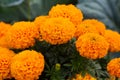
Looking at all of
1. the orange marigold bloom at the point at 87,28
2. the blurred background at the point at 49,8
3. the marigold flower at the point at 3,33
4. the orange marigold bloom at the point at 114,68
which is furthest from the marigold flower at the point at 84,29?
the blurred background at the point at 49,8

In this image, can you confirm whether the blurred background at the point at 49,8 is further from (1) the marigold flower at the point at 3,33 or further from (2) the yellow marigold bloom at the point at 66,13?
(2) the yellow marigold bloom at the point at 66,13

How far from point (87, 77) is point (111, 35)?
19cm

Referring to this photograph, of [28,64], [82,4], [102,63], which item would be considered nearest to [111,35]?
[102,63]

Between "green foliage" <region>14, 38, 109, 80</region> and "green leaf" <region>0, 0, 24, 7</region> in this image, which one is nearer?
"green foliage" <region>14, 38, 109, 80</region>

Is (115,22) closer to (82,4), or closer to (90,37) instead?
(82,4)

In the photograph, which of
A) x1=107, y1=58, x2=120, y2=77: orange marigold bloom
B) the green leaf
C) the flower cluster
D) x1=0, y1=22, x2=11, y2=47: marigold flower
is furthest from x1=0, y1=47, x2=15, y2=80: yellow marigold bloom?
the green leaf

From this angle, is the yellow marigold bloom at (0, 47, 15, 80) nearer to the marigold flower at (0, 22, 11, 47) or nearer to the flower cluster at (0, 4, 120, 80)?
the flower cluster at (0, 4, 120, 80)

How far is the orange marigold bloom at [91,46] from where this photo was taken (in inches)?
34.6

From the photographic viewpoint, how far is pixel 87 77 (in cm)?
93

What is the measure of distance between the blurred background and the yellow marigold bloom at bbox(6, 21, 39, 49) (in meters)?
0.47

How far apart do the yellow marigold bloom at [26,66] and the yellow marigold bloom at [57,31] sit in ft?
0.21

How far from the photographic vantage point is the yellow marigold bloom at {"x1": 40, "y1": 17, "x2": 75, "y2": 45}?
89 cm

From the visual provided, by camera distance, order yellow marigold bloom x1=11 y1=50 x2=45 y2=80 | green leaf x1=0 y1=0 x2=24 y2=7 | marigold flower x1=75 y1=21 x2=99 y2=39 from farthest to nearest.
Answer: green leaf x1=0 y1=0 x2=24 y2=7 → marigold flower x1=75 y1=21 x2=99 y2=39 → yellow marigold bloom x1=11 y1=50 x2=45 y2=80

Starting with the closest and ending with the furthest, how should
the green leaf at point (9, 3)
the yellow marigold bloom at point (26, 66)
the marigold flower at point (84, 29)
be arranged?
1. the yellow marigold bloom at point (26, 66)
2. the marigold flower at point (84, 29)
3. the green leaf at point (9, 3)
